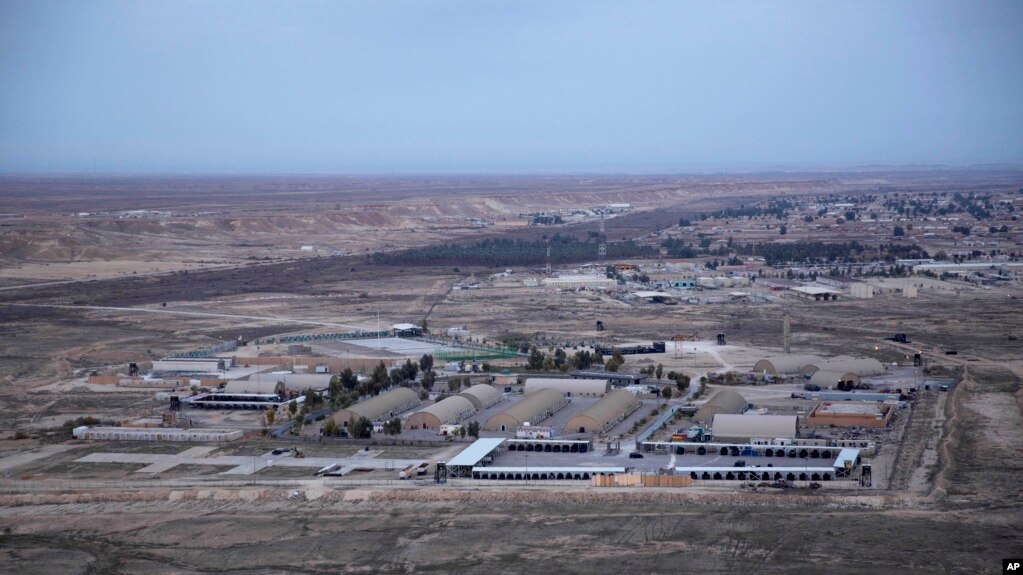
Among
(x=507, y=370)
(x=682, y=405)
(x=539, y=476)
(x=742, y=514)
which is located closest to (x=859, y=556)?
(x=742, y=514)

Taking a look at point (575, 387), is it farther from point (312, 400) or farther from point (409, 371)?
point (312, 400)

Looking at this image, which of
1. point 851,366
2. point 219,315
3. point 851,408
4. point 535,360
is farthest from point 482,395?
point 219,315

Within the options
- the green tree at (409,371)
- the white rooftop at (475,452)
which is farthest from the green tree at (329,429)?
the green tree at (409,371)

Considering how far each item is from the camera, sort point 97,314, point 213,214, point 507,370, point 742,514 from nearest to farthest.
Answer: point 742,514 < point 507,370 < point 97,314 < point 213,214

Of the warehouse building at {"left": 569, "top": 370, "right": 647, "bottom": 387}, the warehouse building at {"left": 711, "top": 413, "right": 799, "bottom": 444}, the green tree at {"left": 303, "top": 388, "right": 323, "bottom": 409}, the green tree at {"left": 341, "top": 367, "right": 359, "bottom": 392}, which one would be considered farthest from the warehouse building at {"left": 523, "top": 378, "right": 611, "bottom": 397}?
the warehouse building at {"left": 711, "top": 413, "right": 799, "bottom": 444}

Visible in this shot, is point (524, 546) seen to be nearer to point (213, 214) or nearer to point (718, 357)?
point (718, 357)

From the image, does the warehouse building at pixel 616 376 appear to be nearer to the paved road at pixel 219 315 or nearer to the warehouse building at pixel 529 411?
the warehouse building at pixel 529 411
